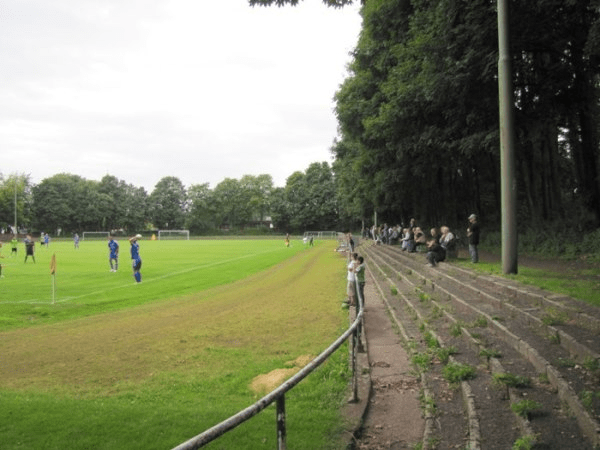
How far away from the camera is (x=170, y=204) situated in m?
122

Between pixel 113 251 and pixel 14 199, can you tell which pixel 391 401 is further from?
pixel 14 199

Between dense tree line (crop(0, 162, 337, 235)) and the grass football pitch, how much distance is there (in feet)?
283

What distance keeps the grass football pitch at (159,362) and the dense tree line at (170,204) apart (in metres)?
86.4

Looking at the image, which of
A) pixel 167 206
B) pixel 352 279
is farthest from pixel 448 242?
pixel 167 206

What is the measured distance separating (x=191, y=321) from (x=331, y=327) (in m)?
3.92

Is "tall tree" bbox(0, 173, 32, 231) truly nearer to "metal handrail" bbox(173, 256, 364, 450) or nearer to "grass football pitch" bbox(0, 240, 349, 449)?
"grass football pitch" bbox(0, 240, 349, 449)

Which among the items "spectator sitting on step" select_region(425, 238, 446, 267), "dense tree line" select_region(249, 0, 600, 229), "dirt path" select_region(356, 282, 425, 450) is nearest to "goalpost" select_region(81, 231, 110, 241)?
"dense tree line" select_region(249, 0, 600, 229)

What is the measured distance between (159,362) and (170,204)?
118 m

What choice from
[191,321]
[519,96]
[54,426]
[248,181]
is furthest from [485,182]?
[248,181]

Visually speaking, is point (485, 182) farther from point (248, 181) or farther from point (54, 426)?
point (248, 181)

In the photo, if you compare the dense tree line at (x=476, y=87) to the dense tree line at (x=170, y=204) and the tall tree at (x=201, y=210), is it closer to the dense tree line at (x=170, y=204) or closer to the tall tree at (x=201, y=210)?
the dense tree line at (x=170, y=204)

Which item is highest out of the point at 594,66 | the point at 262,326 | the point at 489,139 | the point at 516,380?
the point at 594,66

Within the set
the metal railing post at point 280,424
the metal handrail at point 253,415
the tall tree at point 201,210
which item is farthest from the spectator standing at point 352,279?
the tall tree at point 201,210

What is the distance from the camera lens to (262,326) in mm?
11820
